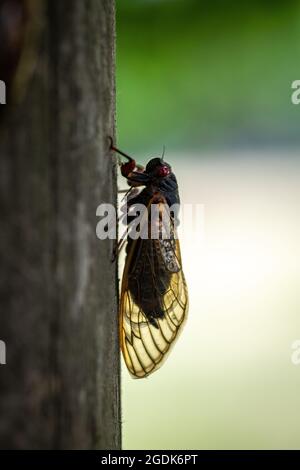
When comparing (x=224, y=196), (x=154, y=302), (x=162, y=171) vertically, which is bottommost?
(x=154, y=302)

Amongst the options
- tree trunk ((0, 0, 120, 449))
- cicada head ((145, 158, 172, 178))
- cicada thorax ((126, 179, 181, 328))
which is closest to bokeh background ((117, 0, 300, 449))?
cicada head ((145, 158, 172, 178))

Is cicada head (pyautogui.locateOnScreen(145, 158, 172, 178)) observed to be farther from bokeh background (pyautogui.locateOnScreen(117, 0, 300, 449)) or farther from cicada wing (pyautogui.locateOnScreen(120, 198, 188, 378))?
bokeh background (pyautogui.locateOnScreen(117, 0, 300, 449))

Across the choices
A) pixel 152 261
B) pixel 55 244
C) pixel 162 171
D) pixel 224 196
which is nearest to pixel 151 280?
pixel 152 261

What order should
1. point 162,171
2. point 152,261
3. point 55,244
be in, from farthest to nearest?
1. point 162,171
2. point 152,261
3. point 55,244

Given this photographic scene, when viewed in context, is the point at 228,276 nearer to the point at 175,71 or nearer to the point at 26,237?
the point at 175,71

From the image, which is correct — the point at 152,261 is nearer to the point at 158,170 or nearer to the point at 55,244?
the point at 158,170

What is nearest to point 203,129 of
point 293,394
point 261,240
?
point 261,240

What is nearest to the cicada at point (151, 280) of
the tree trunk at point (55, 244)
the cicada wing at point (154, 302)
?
the cicada wing at point (154, 302)
